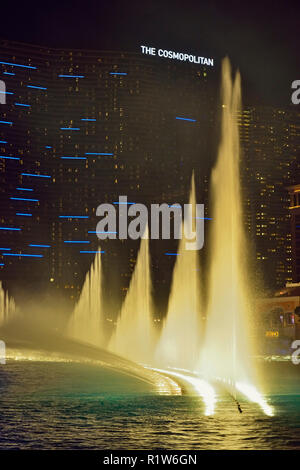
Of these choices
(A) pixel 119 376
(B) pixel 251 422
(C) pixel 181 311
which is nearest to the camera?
(B) pixel 251 422

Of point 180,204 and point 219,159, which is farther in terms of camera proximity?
point 180,204

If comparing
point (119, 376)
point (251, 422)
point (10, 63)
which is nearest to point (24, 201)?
point (10, 63)

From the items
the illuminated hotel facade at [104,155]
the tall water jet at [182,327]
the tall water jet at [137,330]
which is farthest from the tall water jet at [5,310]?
the illuminated hotel facade at [104,155]

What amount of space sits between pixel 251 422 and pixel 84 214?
4641 inches

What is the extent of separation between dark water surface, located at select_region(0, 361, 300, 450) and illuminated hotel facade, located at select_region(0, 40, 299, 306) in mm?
98474

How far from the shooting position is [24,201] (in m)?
126

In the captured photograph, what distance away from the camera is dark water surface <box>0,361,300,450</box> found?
33.8 feet

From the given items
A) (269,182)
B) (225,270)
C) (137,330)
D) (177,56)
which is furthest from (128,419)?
(269,182)

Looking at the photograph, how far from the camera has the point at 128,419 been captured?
12664 mm

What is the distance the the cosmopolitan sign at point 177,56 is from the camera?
135300 mm

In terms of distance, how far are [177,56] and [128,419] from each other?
130 m

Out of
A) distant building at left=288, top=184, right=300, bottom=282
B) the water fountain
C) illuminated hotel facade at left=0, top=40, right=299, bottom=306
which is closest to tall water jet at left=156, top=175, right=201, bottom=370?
the water fountain
